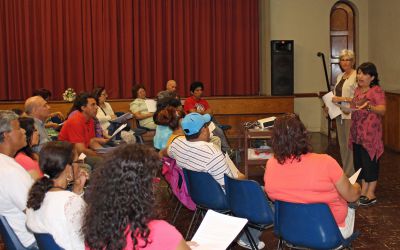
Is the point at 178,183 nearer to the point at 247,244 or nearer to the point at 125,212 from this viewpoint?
the point at 247,244

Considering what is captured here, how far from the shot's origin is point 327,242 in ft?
10.5

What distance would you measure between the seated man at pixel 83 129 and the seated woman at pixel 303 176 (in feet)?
8.61

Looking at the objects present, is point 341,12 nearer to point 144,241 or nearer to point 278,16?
point 278,16

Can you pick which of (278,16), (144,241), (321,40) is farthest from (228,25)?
(144,241)

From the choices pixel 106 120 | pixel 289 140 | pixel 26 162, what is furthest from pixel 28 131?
pixel 106 120

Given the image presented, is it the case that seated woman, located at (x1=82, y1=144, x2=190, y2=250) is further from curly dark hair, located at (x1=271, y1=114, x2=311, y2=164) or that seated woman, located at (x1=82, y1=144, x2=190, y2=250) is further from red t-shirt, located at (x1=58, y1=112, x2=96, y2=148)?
red t-shirt, located at (x1=58, y1=112, x2=96, y2=148)

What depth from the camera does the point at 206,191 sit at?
4113 millimetres

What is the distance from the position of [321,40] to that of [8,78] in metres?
6.26

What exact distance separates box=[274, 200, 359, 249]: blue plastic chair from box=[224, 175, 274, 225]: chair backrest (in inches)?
11.8

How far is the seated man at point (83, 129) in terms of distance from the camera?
221 inches

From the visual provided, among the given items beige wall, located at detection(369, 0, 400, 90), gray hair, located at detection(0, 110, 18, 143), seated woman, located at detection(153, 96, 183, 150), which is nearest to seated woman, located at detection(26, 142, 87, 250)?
gray hair, located at detection(0, 110, 18, 143)

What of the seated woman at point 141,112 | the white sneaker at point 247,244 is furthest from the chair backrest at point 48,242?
the seated woman at point 141,112

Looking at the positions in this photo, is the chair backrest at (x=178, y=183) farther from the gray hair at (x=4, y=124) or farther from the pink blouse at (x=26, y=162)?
the gray hair at (x=4, y=124)

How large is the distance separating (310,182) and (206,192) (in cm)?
107
